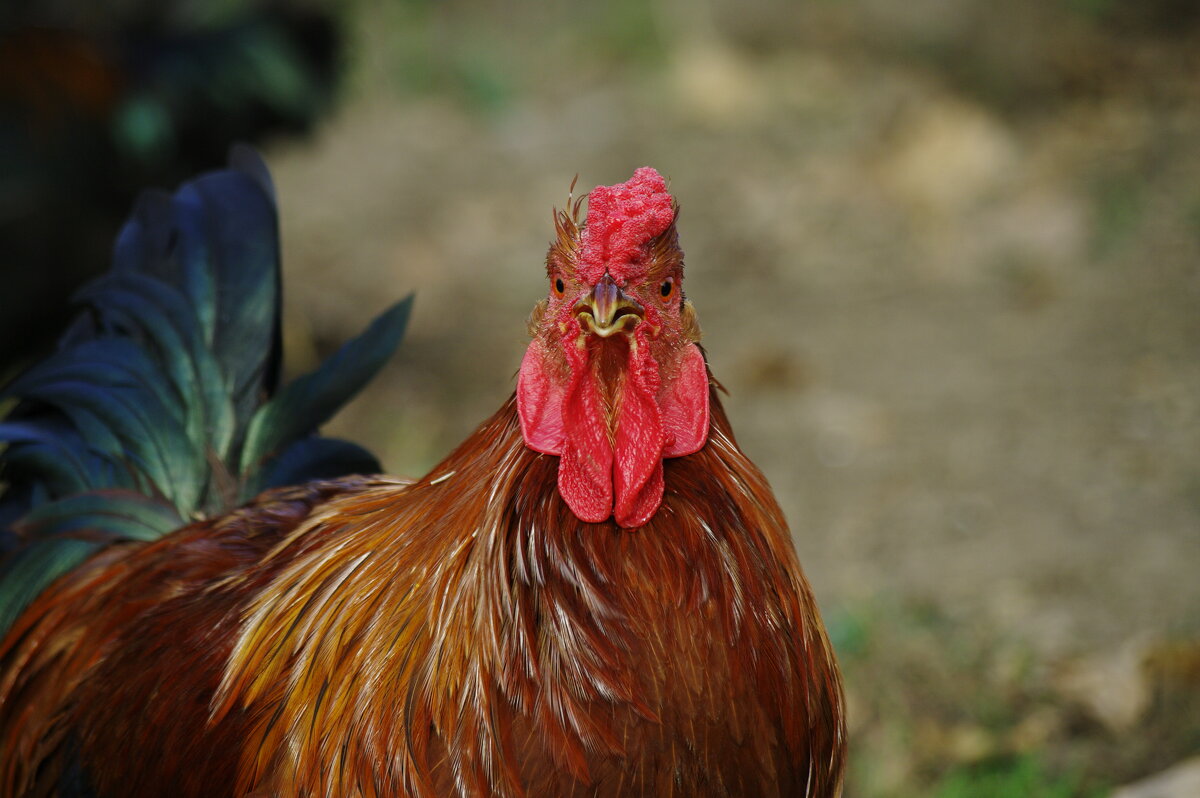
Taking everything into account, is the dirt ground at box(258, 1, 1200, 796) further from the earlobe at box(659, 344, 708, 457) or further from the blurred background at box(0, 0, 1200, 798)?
the earlobe at box(659, 344, 708, 457)

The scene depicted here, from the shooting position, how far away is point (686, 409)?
6.52ft

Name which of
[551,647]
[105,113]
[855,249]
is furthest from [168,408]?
[855,249]

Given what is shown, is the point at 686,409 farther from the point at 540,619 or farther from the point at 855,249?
the point at 855,249

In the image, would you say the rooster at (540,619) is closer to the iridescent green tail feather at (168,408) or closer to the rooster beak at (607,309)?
the rooster beak at (607,309)

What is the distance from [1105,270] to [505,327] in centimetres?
337

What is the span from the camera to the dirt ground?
4102 millimetres

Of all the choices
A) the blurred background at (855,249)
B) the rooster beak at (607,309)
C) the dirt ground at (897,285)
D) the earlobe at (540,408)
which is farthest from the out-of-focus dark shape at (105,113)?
the rooster beak at (607,309)

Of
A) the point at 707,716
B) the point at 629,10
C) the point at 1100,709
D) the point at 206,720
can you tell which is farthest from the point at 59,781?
the point at 629,10

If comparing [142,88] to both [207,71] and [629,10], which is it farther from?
[629,10]

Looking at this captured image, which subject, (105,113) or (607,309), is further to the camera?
(105,113)

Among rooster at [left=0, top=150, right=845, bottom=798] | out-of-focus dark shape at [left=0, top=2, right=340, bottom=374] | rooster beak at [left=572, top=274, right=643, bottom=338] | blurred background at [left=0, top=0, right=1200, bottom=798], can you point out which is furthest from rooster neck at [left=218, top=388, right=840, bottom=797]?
out-of-focus dark shape at [left=0, top=2, right=340, bottom=374]

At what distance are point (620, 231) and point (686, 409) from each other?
1.11 feet

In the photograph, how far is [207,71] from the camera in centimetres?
534

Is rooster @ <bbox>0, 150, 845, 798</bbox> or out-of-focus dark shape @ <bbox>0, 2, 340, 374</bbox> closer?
rooster @ <bbox>0, 150, 845, 798</bbox>
